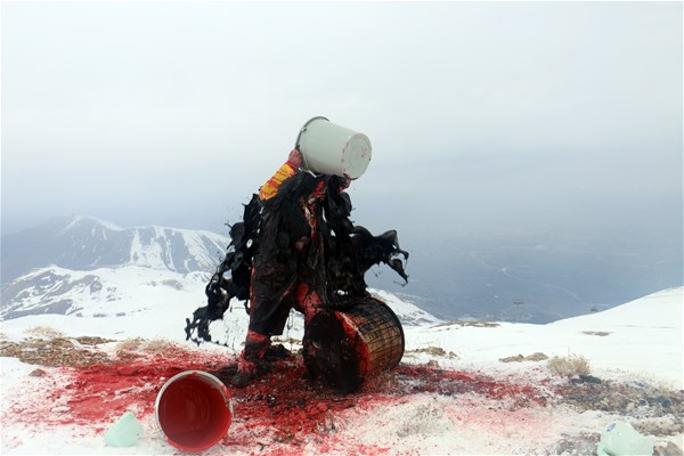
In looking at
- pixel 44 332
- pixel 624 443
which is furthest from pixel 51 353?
pixel 624 443

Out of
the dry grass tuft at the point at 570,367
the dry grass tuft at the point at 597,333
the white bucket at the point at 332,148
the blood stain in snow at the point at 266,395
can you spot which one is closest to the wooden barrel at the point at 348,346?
the blood stain in snow at the point at 266,395

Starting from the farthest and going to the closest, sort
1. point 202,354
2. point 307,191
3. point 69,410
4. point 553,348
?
point 553,348
point 202,354
point 307,191
point 69,410

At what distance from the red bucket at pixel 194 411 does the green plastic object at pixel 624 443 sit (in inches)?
125

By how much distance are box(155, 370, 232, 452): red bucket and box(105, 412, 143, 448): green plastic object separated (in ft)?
0.80

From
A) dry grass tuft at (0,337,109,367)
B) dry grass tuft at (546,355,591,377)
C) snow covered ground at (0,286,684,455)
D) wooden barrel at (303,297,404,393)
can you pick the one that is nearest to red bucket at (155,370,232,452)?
snow covered ground at (0,286,684,455)

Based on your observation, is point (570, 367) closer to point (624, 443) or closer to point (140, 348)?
point (624, 443)

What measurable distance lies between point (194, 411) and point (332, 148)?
3141mm

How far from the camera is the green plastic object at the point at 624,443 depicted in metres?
4.35

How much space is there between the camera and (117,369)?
718cm

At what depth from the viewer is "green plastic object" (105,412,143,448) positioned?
458 cm

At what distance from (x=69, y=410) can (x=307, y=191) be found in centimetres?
348

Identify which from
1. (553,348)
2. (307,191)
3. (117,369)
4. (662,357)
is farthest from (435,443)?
(553,348)

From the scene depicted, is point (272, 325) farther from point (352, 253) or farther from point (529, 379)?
point (529, 379)

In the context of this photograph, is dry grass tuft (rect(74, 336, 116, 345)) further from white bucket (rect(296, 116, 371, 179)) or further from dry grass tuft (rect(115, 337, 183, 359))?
white bucket (rect(296, 116, 371, 179))
